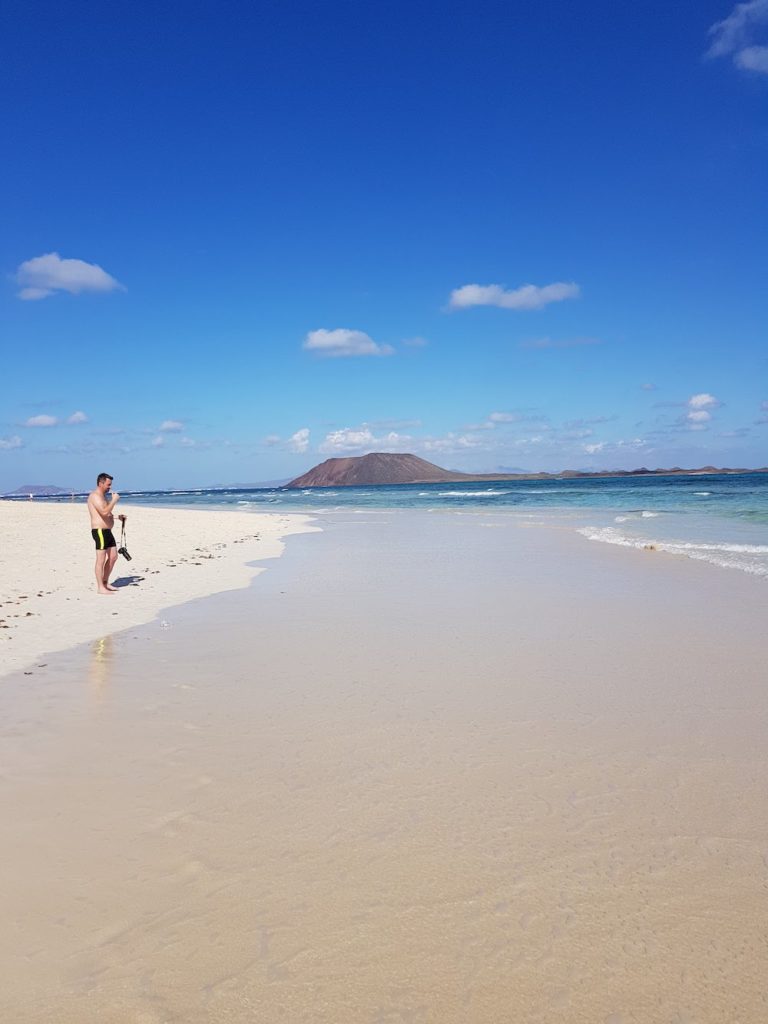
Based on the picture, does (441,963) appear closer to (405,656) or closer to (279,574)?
(405,656)

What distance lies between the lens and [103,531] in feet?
40.2

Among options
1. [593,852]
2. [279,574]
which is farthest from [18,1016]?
[279,574]

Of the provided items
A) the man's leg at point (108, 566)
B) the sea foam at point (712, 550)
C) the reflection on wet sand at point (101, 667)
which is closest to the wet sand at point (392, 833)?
the reflection on wet sand at point (101, 667)

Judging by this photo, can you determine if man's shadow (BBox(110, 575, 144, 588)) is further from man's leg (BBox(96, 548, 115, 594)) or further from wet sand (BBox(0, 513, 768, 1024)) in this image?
wet sand (BBox(0, 513, 768, 1024))

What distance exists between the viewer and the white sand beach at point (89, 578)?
895 centimetres

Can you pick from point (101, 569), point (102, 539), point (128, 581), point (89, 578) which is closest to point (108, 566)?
point (101, 569)

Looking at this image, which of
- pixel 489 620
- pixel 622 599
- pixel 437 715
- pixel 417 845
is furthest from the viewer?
pixel 622 599

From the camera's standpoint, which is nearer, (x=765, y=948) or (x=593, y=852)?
(x=765, y=948)

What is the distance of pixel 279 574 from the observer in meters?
14.1

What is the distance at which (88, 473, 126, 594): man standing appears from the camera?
12008 mm

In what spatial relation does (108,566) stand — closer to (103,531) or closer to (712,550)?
(103,531)

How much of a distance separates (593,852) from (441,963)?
1094 mm

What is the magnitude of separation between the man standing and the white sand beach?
12.6 inches

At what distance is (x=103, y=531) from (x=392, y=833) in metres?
10.1
